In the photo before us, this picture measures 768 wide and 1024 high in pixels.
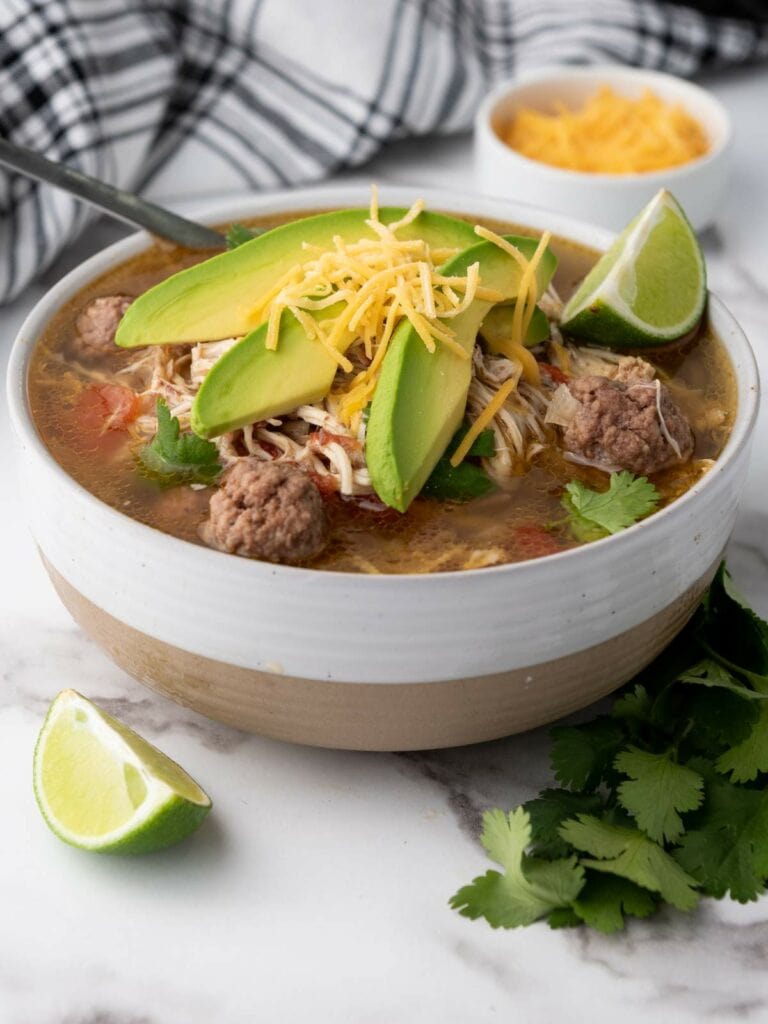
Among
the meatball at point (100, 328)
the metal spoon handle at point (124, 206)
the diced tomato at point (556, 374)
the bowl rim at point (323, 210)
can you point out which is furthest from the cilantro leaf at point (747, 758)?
the metal spoon handle at point (124, 206)

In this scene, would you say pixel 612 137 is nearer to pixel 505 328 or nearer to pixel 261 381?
pixel 505 328

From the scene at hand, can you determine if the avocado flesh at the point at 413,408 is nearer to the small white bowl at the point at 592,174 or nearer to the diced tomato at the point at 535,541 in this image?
the diced tomato at the point at 535,541

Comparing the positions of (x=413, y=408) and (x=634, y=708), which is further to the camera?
(x=634, y=708)

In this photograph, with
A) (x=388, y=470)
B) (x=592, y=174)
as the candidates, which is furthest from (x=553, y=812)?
(x=592, y=174)

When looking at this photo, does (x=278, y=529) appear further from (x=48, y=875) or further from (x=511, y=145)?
(x=511, y=145)

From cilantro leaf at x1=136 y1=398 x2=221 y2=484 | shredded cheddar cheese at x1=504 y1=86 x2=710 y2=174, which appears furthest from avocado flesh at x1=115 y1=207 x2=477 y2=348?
shredded cheddar cheese at x1=504 y1=86 x2=710 y2=174

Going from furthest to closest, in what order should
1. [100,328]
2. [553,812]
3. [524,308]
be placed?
1. [100,328]
2. [524,308]
3. [553,812]
